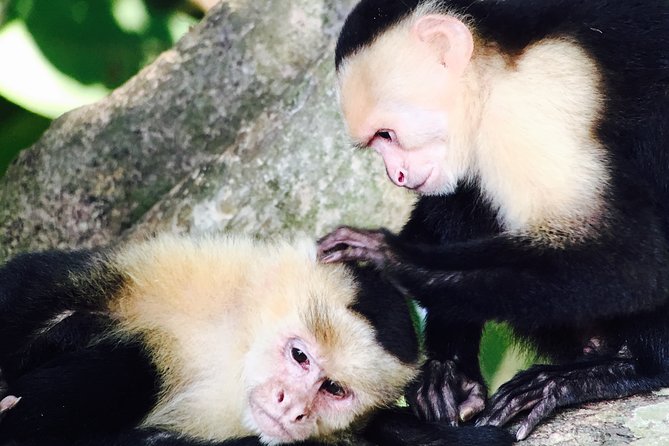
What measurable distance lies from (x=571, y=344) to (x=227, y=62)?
2.31 m

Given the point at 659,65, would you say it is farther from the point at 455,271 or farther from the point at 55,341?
the point at 55,341

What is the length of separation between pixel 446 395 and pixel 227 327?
0.72 meters

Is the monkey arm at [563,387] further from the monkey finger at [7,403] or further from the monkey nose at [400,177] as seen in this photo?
the monkey finger at [7,403]

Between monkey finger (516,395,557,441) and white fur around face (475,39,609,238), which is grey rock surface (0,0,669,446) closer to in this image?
white fur around face (475,39,609,238)

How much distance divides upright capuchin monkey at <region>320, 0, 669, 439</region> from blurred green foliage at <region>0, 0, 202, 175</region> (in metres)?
2.22

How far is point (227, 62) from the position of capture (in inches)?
190

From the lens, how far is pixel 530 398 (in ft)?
9.65

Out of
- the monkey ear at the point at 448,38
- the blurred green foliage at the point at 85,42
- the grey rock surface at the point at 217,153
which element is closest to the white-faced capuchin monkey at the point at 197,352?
the monkey ear at the point at 448,38

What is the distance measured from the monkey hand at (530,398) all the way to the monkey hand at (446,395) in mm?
78

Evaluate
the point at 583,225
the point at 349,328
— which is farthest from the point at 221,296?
the point at 583,225

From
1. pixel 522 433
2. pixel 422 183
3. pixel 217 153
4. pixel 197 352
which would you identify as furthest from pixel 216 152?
pixel 522 433

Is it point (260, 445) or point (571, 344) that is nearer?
point (260, 445)

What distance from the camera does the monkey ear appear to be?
311 centimetres

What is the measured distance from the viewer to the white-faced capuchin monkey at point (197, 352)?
2746 mm
